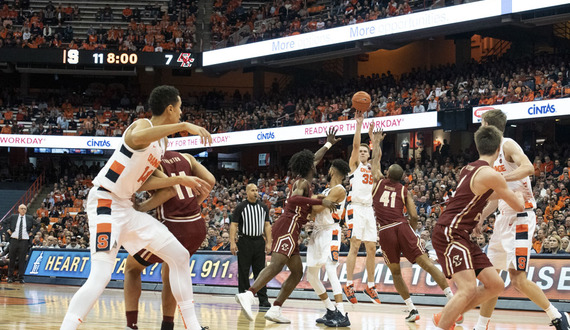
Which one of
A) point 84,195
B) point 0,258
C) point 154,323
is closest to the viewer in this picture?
point 154,323

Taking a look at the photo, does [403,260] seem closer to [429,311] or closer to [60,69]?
[429,311]

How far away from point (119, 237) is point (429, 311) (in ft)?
24.3

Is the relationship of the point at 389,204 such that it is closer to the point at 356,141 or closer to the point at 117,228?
the point at 356,141

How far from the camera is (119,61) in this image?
3509cm

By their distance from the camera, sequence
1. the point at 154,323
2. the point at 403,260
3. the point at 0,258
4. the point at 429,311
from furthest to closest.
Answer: the point at 0,258 → the point at 403,260 → the point at 429,311 → the point at 154,323

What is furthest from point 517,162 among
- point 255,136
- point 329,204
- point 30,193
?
point 30,193

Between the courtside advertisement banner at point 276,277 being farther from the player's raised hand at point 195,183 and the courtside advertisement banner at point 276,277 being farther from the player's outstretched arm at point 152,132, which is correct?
the player's outstretched arm at point 152,132

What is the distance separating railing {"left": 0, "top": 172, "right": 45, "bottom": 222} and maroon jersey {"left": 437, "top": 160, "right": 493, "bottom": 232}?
3108cm

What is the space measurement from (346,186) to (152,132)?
18093 mm

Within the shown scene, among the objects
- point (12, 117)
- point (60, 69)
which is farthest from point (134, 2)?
point (12, 117)

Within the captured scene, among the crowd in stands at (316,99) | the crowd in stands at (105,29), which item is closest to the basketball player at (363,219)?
the crowd in stands at (316,99)

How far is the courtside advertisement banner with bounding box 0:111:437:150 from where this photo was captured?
25766 mm

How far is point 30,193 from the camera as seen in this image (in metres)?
35.5

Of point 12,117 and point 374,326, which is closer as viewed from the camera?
point 374,326
